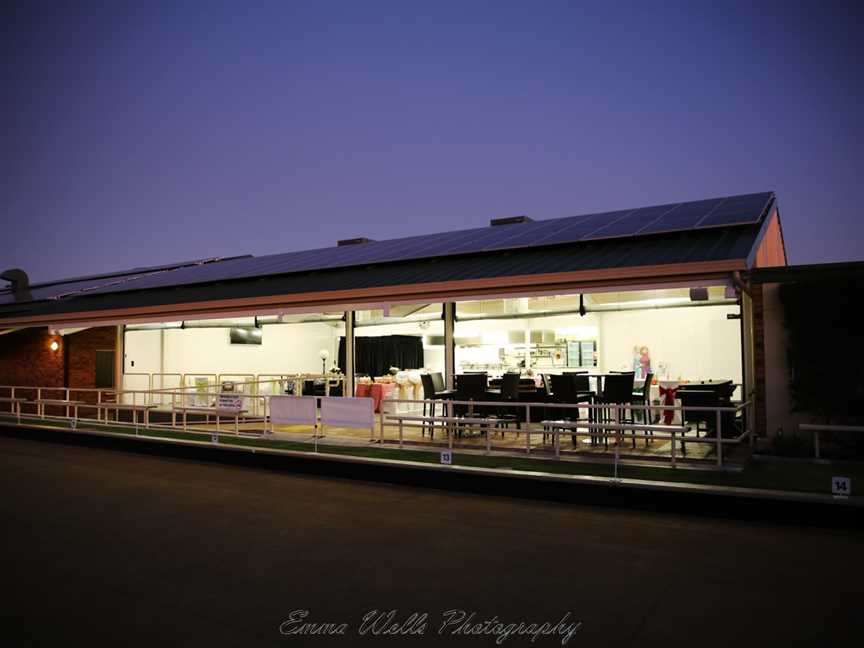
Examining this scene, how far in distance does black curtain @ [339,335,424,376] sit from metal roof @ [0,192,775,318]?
1.99 m

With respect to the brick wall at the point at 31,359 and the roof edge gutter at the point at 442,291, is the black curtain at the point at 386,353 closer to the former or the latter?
the roof edge gutter at the point at 442,291

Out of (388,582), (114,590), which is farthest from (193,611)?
(388,582)

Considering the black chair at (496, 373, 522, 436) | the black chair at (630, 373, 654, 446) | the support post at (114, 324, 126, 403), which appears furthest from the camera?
the support post at (114, 324, 126, 403)

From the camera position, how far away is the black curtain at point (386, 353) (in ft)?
49.2

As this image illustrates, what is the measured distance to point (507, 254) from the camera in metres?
11.8

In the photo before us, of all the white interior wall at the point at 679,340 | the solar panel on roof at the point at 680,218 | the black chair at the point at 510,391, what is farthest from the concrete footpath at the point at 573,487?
the white interior wall at the point at 679,340

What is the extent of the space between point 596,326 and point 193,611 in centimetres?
1077

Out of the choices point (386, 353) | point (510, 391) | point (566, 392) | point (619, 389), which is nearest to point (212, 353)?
point (386, 353)

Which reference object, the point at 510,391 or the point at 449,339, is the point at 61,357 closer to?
the point at 449,339

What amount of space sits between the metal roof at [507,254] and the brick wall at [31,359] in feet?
4.68

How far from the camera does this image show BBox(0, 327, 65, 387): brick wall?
19.0m

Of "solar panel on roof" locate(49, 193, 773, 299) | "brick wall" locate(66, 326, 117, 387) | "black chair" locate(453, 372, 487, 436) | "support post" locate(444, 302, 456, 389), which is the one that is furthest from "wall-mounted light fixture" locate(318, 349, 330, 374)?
"black chair" locate(453, 372, 487, 436)

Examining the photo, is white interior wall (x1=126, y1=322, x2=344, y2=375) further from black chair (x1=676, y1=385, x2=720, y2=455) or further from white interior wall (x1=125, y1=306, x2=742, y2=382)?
black chair (x1=676, y1=385, x2=720, y2=455)

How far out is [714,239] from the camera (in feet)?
30.5
